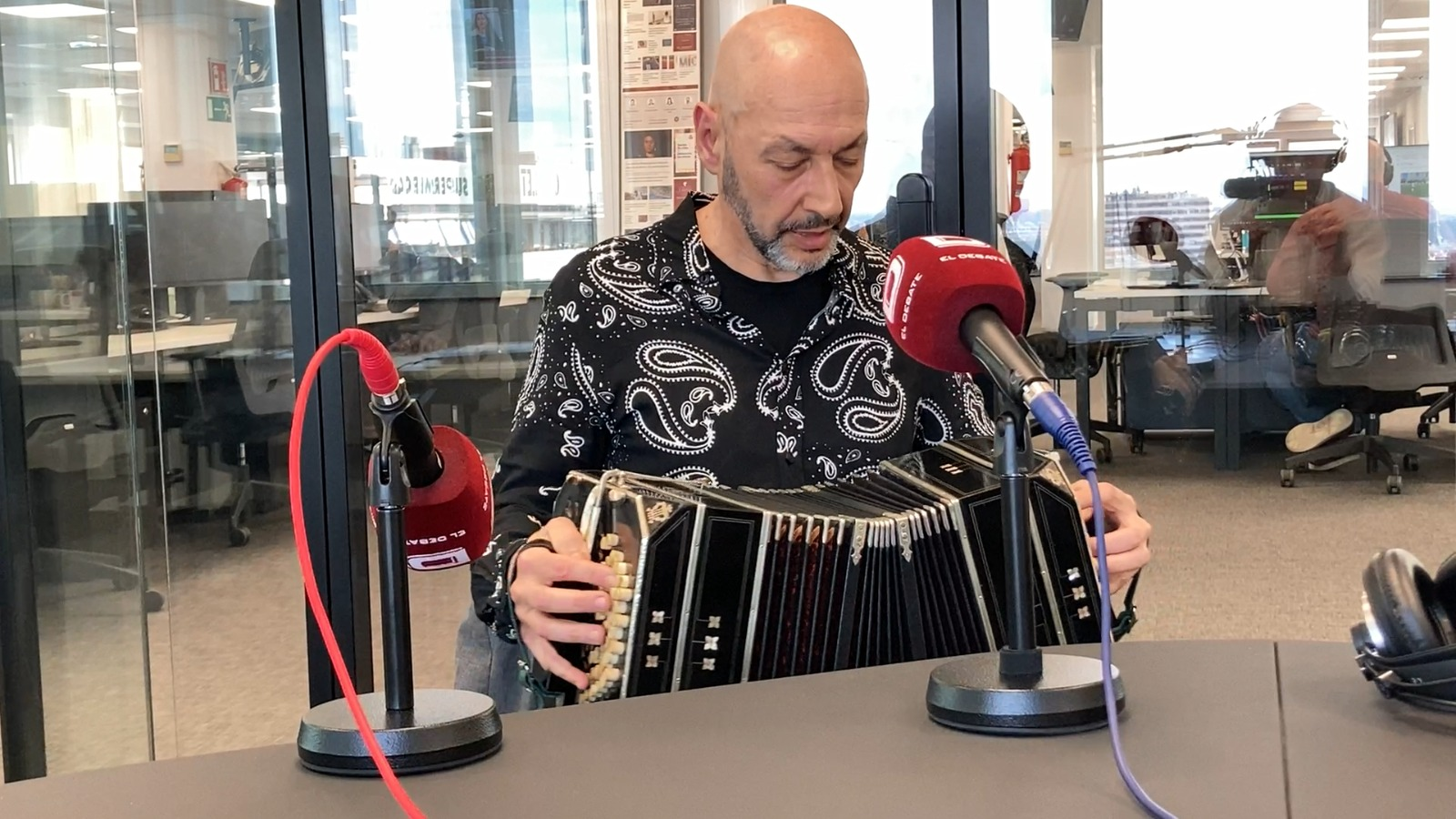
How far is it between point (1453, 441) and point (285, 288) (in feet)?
7.00

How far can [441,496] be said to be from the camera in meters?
1.01

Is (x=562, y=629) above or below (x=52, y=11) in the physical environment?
below

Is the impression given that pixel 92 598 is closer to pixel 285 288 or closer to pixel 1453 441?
pixel 285 288

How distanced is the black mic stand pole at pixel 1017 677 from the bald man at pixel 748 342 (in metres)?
0.63

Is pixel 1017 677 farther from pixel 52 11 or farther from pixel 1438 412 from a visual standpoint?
pixel 52 11

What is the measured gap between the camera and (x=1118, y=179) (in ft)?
8.66

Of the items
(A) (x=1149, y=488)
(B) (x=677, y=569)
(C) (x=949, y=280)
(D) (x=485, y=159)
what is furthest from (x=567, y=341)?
(A) (x=1149, y=488)

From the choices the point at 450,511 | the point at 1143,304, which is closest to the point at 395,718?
the point at 450,511

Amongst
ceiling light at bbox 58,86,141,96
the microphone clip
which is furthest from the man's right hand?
ceiling light at bbox 58,86,141,96

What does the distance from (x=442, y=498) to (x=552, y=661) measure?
0.27 m

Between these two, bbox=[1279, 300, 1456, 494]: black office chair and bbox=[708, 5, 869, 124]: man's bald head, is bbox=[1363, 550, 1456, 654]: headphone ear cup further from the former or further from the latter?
bbox=[1279, 300, 1456, 494]: black office chair

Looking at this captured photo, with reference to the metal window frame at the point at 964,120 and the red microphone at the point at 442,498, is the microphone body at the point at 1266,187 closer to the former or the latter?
the metal window frame at the point at 964,120

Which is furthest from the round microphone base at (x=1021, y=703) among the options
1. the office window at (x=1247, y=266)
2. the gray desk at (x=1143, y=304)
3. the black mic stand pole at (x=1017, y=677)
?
the gray desk at (x=1143, y=304)

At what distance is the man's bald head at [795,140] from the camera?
168cm
